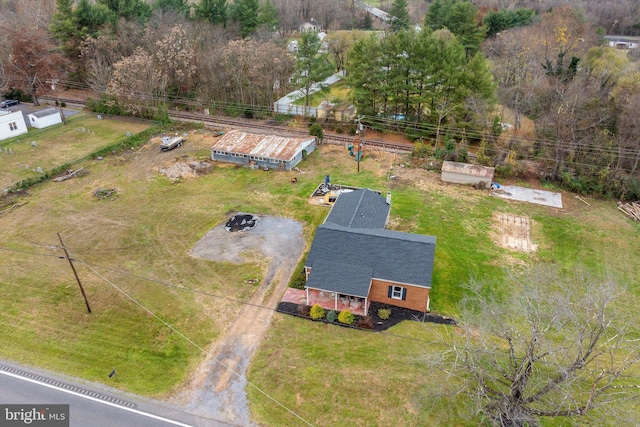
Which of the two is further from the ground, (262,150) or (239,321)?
(262,150)

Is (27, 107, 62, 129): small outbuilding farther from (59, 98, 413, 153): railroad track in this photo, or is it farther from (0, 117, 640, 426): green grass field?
(0, 117, 640, 426): green grass field

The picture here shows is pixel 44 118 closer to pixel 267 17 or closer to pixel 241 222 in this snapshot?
pixel 241 222

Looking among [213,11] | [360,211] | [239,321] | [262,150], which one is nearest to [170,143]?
[262,150]

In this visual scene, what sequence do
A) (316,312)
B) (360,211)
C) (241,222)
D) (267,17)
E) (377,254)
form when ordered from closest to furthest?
(316,312) < (377,254) < (360,211) < (241,222) < (267,17)

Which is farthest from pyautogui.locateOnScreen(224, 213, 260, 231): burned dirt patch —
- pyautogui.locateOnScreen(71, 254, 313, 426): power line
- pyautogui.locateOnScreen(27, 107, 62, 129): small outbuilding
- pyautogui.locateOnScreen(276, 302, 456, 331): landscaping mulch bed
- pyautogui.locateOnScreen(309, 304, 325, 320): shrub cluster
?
pyautogui.locateOnScreen(27, 107, 62, 129): small outbuilding

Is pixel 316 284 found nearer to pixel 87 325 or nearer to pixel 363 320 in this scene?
pixel 363 320

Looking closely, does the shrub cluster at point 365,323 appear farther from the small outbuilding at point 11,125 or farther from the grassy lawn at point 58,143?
the small outbuilding at point 11,125

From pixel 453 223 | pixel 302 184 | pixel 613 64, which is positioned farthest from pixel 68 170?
pixel 613 64
